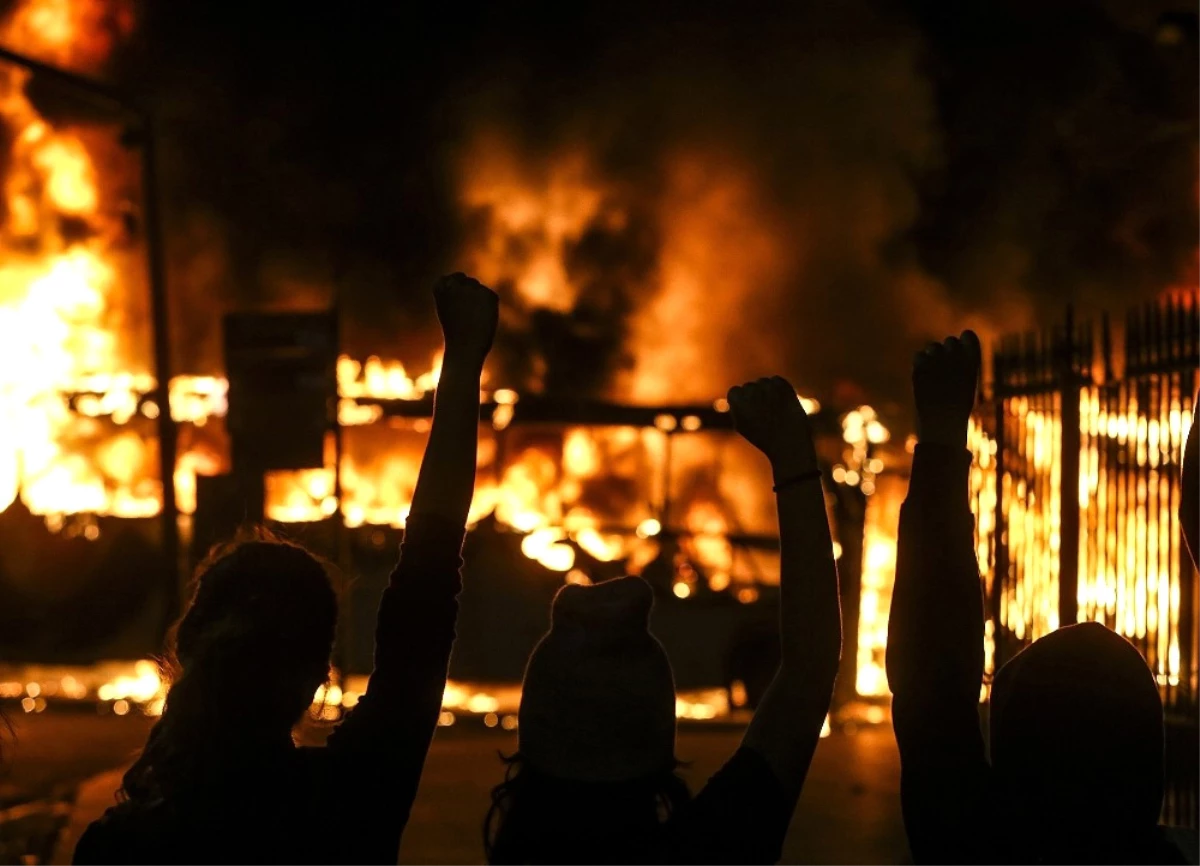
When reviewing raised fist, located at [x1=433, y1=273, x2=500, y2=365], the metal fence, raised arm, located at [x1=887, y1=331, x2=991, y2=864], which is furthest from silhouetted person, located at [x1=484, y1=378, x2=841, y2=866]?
the metal fence

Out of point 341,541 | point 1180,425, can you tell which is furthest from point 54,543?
point 1180,425

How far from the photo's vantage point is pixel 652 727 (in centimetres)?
229

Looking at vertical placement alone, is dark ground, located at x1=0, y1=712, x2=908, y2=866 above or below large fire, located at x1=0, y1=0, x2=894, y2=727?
below

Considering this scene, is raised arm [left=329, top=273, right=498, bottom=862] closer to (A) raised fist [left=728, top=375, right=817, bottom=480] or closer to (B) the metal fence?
(A) raised fist [left=728, top=375, right=817, bottom=480]

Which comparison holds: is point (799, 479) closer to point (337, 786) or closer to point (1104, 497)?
point (337, 786)

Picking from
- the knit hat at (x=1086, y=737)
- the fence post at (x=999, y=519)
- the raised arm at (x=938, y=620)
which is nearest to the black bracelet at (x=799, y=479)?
the raised arm at (x=938, y=620)

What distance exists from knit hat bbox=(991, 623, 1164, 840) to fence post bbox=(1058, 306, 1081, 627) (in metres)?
5.75

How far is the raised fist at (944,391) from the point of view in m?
2.46

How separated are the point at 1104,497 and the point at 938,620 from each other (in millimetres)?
5748

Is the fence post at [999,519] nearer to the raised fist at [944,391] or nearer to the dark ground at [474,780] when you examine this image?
the dark ground at [474,780]

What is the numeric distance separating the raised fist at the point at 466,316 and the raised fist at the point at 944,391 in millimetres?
734

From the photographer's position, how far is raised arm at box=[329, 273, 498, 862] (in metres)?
2.34

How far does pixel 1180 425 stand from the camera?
23.4 feet

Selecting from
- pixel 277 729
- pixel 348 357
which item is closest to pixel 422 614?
pixel 277 729
